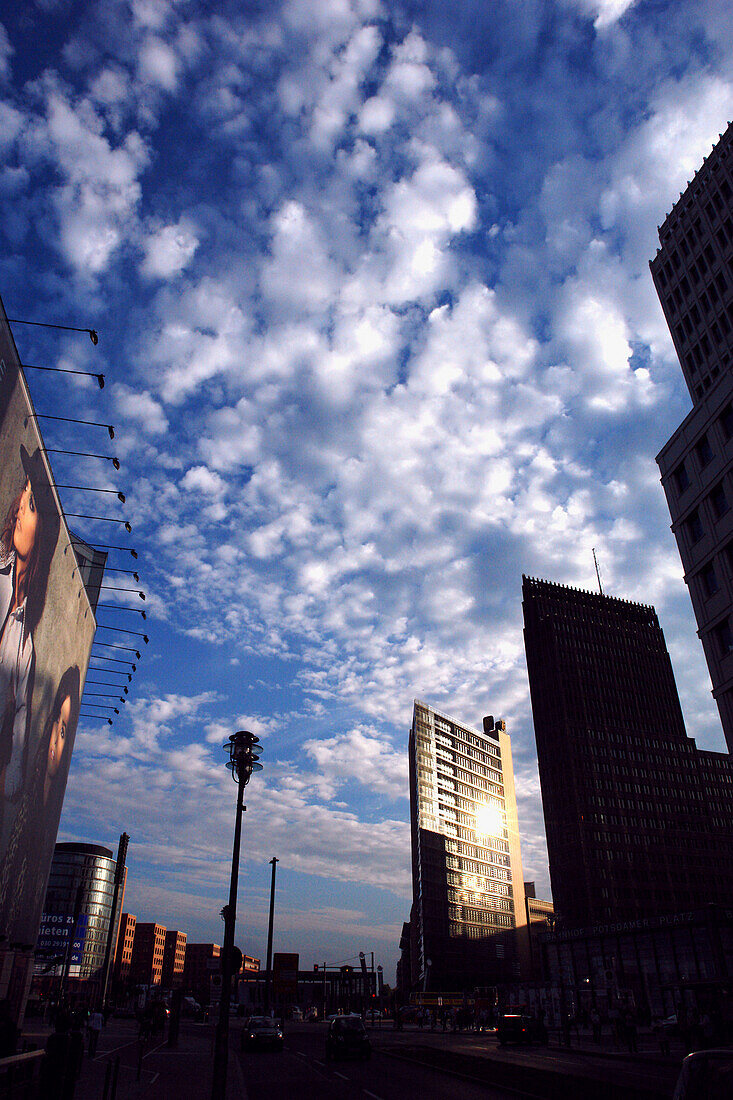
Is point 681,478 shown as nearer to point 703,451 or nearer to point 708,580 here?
point 703,451

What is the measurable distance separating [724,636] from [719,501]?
7.53 m

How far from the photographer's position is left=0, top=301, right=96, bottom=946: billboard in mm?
22344

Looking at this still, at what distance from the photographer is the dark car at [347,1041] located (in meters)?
25.5

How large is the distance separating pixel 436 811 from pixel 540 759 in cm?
2268

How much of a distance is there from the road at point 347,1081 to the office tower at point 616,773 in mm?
98818

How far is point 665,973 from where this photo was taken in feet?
184

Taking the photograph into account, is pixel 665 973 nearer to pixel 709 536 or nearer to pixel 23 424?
pixel 709 536

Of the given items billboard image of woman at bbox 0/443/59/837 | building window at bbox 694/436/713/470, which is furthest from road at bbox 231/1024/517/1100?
building window at bbox 694/436/713/470

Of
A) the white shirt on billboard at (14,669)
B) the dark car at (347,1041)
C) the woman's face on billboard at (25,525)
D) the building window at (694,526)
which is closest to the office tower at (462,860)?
the building window at (694,526)

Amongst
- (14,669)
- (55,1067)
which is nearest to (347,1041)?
(55,1067)

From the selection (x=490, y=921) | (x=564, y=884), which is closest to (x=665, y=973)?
(x=564, y=884)

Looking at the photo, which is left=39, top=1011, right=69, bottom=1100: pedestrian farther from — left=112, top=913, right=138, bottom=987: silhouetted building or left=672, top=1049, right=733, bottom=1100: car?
left=112, top=913, right=138, bottom=987: silhouetted building

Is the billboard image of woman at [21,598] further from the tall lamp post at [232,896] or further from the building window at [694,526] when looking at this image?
the building window at [694,526]

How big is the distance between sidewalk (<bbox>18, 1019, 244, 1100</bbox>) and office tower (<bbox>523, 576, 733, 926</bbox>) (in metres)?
94.9
